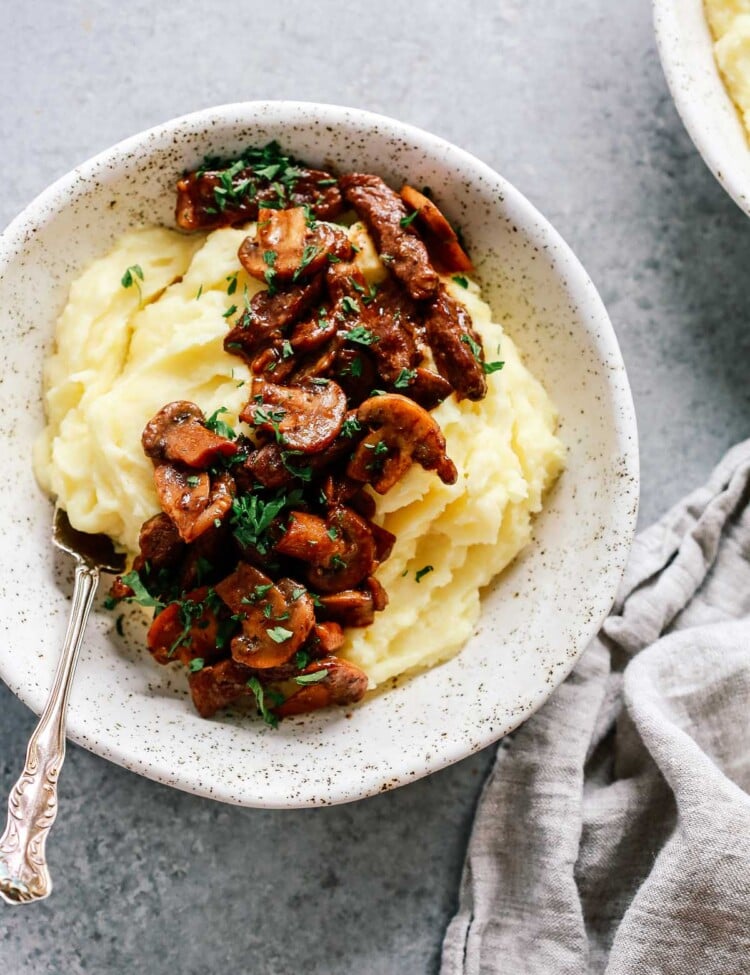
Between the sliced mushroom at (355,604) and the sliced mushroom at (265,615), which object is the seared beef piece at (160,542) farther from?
the sliced mushroom at (355,604)

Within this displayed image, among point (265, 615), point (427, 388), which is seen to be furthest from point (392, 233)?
point (265, 615)

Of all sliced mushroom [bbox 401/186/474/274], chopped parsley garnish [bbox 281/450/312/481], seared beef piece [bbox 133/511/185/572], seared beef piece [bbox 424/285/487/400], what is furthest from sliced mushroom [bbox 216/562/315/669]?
sliced mushroom [bbox 401/186/474/274]

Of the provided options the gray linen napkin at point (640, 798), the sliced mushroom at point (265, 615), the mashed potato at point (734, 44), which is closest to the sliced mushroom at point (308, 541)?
the sliced mushroom at point (265, 615)

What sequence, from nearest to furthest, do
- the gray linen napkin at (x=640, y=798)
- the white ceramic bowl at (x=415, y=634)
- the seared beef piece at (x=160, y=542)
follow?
the seared beef piece at (x=160, y=542) < the white ceramic bowl at (x=415, y=634) < the gray linen napkin at (x=640, y=798)

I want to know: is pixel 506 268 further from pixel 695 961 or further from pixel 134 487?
pixel 695 961

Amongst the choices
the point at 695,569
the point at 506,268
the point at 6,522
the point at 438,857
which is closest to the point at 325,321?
the point at 506,268

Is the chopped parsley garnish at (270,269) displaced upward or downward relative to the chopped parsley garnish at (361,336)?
upward

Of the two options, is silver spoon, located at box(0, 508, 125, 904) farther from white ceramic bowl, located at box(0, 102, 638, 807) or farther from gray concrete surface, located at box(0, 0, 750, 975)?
gray concrete surface, located at box(0, 0, 750, 975)
